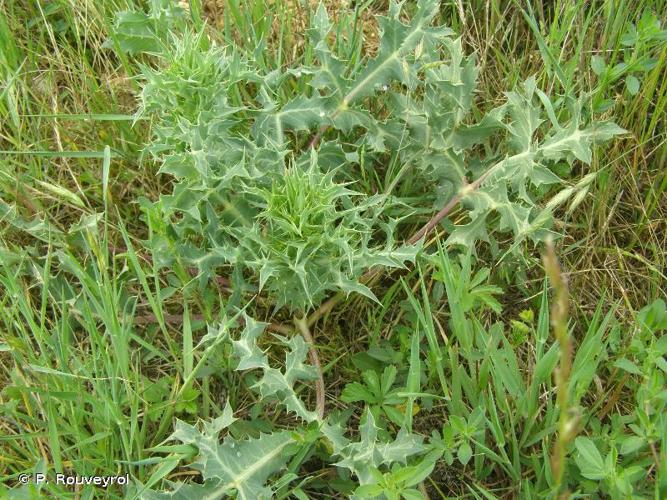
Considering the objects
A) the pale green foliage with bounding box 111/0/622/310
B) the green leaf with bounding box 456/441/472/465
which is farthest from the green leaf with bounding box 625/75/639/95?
the green leaf with bounding box 456/441/472/465

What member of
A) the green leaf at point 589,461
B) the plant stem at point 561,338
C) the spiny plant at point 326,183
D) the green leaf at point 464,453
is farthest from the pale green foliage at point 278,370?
the plant stem at point 561,338

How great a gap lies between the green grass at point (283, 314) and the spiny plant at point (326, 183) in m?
0.08

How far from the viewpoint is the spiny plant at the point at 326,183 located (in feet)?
6.68

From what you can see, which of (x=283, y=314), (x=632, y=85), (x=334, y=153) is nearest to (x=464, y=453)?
(x=283, y=314)

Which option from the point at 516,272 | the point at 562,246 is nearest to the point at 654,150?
the point at 562,246

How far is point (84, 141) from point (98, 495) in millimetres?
1403

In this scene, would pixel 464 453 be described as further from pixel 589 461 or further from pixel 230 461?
pixel 230 461

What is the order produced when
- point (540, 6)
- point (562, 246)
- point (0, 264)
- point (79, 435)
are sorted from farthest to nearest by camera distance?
point (540, 6)
point (562, 246)
point (0, 264)
point (79, 435)

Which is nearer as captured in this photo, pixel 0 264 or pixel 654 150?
pixel 0 264

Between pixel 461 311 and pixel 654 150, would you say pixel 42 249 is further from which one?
pixel 654 150

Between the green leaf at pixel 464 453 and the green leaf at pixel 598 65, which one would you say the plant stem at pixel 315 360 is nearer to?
the green leaf at pixel 464 453

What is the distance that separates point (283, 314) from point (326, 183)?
57 cm

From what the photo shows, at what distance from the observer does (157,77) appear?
216 centimetres

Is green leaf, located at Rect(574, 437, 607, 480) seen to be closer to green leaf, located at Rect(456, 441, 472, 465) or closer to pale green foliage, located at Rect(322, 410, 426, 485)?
green leaf, located at Rect(456, 441, 472, 465)
